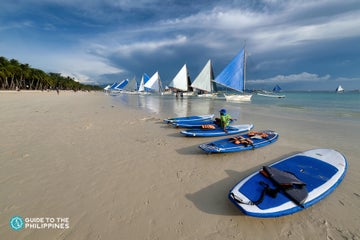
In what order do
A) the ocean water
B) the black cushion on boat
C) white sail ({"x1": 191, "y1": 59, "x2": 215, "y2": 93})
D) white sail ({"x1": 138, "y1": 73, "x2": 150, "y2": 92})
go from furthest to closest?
white sail ({"x1": 138, "y1": 73, "x2": 150, "y2": 92})
white sail ({"x1": 191, "y1": 59, "x2": 215, "y2": 93})
the ocean water
the black cushion on boat

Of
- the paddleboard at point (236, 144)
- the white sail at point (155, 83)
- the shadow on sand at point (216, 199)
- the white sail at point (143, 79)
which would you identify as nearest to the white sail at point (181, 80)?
the white sail at point (155, 83)

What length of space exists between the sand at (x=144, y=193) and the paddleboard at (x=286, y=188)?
1.01 ft

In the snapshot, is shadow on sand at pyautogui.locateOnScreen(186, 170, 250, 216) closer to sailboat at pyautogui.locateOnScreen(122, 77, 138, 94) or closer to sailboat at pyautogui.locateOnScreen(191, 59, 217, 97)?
sailboat at pyautogui.locateOnScreen(191, 59, 217, 97)

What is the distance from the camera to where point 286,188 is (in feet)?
10.8

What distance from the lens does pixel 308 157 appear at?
4.96 meters

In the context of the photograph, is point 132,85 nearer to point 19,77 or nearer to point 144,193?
point 19,77

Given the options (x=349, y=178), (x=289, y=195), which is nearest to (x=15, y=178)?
(x=289, y=195)

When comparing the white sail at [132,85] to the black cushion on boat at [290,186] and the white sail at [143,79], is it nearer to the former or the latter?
the white sail at [143,79]

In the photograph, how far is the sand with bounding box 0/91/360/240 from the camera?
279 centimetres

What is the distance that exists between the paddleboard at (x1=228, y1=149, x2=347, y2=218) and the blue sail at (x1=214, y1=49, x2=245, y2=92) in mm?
27009

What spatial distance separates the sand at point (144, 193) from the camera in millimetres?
2785

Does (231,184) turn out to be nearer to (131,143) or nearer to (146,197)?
(146,197)

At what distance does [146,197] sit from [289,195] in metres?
3.00

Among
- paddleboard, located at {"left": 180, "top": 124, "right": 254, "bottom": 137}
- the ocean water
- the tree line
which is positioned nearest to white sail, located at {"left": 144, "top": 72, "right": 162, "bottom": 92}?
the ocean water
